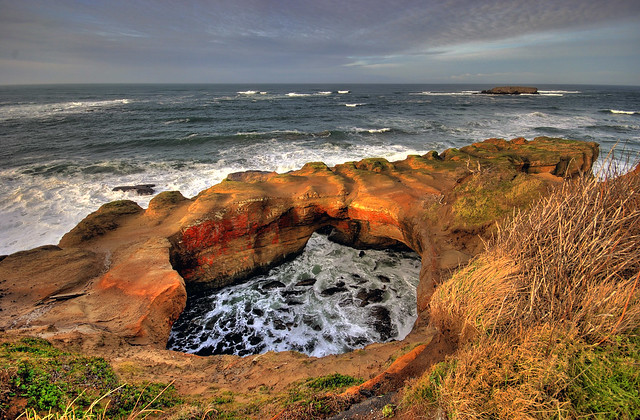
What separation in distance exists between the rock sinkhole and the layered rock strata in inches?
29.2

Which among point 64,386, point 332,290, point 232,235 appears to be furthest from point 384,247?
point 64,386

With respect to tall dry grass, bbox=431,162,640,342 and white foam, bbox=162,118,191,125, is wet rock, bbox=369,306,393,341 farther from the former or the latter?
white foam, bbox=162,118,191,125

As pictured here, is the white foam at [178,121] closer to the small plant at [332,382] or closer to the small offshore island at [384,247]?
the small offshore island at [384,247]

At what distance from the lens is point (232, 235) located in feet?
33.6

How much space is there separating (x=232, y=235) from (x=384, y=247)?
6.12m

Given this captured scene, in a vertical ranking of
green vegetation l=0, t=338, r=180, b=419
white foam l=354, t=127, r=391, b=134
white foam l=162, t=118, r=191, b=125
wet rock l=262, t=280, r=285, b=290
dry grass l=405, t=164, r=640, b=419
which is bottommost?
wet rock l=262, t=280, r=285, b=290

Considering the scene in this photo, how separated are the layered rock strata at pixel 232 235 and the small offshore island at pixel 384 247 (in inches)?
1.9

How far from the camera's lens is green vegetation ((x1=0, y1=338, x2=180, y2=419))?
3412 mm

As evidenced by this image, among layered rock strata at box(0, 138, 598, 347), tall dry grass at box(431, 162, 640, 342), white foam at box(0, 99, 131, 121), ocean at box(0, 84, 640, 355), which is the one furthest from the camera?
white foam at box(0, 99, 131, 121)

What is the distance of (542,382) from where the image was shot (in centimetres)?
266

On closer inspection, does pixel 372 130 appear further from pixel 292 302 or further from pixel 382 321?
pixel 382 321

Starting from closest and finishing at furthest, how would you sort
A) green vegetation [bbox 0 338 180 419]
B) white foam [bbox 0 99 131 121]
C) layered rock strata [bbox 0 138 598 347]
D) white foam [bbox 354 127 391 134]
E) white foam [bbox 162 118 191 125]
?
green vegetation [bbox 0 338 180 419]
layered rock strata [bbox 0 138 598 347]
white foam [bbox 354 127 391 134]
white foam [bbox 162 118 191 125]
white foam [bbox 0 99 131 121]

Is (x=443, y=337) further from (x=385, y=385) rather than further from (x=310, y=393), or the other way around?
(x=310, y=393)

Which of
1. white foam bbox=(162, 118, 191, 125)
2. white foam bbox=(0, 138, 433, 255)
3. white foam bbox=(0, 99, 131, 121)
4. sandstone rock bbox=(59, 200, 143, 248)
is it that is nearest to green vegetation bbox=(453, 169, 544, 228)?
sandstone rock bbox=(59, 200, 143, 248)
